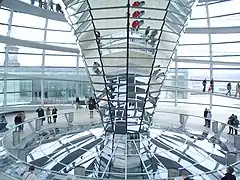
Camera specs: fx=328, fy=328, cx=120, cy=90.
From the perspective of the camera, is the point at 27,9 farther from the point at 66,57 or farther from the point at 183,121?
the point at 66,57

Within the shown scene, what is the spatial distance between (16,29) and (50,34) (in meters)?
3.32

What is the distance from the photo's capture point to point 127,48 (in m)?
12.3

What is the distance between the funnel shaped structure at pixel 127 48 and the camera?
A: 11898mm

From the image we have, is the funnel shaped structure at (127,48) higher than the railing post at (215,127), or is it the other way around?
the funnel shaped structure at (127,48)

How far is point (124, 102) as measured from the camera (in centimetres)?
1300

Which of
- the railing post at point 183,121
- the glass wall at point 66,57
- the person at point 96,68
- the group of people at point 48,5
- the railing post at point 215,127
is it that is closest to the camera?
the person at point 96,68

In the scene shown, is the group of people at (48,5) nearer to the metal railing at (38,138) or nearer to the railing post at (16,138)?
the metal railing at (38,138)

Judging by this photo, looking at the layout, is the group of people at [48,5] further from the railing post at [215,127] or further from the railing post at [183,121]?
the railing post at [215,127]

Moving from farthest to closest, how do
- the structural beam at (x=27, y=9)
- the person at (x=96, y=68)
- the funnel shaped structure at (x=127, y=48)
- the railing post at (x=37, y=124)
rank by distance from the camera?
the railing post at (x=37, y=124), the structural beam at (x=27, y=9), the person at (x=96, y=68), the funnel shaped structure at (x=127, y=48)

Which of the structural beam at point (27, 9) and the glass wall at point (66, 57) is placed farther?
the glass wall at point (66, 57)

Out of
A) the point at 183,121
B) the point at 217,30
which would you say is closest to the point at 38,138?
the point at 183,121

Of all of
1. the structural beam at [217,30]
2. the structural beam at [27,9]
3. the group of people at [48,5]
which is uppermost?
the group of people at [48,5]

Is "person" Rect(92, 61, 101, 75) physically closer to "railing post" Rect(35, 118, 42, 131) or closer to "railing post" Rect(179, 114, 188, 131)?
"railing post" Rect(35, 118, 42, 131)

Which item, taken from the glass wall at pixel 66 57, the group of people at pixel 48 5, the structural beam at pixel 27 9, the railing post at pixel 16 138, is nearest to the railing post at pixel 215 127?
the glass wall at pixel 66 57
